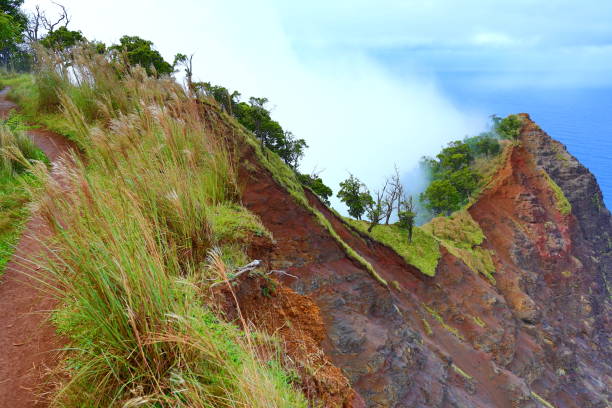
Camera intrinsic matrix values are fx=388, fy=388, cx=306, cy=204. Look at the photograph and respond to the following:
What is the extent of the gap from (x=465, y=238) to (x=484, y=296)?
18.1 ft

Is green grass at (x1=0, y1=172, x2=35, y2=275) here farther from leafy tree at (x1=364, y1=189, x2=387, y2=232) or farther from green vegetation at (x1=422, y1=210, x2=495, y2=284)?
green vegetation at (x1=422, y1=210, x2=495, y2=284)

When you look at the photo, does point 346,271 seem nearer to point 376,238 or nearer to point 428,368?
point 428,368

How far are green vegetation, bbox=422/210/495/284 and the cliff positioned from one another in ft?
1.18

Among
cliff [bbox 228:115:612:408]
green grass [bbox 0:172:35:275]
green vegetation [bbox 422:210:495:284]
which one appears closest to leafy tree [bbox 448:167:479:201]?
cliff [bbox 228:115:612:408]

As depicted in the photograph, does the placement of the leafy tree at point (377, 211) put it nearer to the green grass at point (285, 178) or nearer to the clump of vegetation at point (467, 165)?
the green grass at point (285, 178)

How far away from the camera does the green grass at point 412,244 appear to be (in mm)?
16562

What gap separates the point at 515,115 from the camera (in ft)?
114

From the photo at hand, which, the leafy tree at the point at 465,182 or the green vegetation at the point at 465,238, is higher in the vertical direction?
the leafy tree at the point at 465,182

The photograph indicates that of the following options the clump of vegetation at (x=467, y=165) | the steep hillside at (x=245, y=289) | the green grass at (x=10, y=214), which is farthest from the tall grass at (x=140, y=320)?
the clump of vegetation at (x=467, y=165)

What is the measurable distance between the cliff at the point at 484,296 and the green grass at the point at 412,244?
45cm

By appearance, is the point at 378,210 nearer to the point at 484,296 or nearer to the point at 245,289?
the point at 484,296

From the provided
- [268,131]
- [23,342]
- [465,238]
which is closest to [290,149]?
[268,131]

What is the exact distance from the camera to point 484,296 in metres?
17.7

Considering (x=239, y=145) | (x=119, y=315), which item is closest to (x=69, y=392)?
(x=119, y=315)
